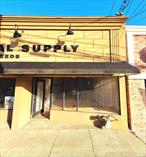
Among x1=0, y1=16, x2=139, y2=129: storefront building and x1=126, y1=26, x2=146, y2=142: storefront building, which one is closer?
x1=126, y1=26, x2=146, y2=142: storefront building

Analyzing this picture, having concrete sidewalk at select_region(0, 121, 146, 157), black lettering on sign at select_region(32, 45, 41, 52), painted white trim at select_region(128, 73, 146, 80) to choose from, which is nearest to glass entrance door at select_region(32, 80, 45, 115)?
black lettering on sign at select_region(32, 45, 41, 52)

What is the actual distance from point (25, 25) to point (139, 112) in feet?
25.7

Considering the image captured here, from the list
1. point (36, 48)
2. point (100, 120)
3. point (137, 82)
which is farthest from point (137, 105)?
point (36, 48)

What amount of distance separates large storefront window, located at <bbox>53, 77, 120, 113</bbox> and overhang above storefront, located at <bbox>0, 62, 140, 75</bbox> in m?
1.06

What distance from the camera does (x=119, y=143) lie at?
23.8ft

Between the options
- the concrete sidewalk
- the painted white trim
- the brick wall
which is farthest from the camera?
the painted white trim

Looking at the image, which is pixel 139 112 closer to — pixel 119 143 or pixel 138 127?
pixel 138 127

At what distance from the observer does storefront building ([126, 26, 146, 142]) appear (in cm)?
977

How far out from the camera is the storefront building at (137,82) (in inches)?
385

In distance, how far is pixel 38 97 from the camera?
12164 millimetres

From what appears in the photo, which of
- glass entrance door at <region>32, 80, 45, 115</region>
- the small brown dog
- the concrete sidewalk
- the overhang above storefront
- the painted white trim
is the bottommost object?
the concrete sidewalk

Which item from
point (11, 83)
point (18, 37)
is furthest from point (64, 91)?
point (18, 37)

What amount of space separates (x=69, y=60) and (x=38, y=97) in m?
3.34

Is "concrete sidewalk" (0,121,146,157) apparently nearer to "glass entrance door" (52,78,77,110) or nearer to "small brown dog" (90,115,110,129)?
"small brown dog" (90,115,110,129)
